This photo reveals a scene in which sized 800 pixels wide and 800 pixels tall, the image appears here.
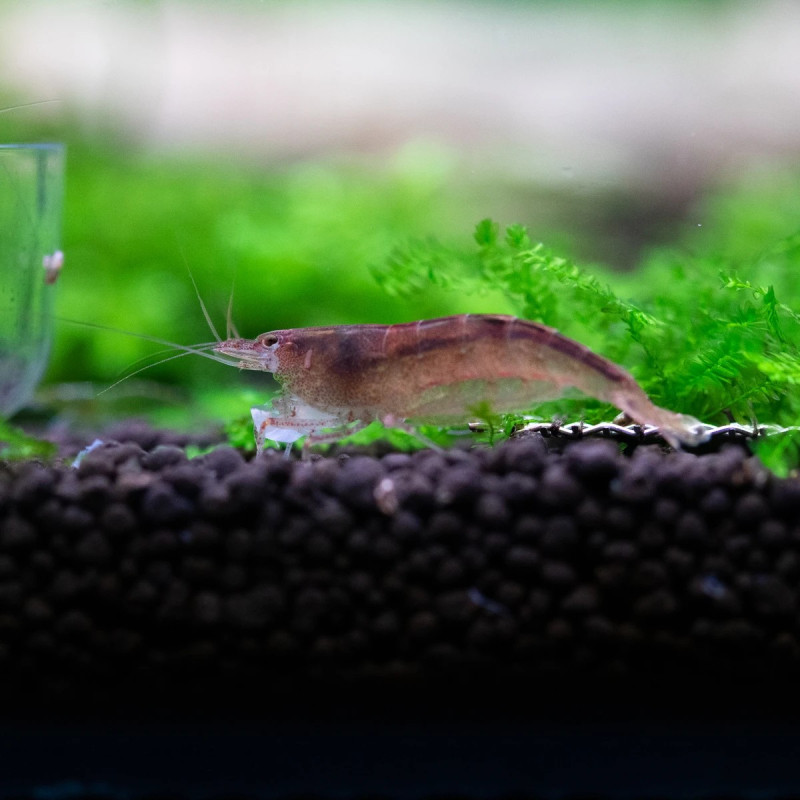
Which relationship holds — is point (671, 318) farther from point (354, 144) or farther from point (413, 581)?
point (354, 144)

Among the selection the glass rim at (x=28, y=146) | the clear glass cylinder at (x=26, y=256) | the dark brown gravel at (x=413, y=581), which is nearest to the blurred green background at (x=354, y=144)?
the clear glass cylinder at (x=26, y=256)

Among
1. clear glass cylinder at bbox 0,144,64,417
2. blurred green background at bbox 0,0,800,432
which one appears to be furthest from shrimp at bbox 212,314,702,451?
blurred green background at bbox 0,0,800,432

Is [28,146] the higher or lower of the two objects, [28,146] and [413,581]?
the higher

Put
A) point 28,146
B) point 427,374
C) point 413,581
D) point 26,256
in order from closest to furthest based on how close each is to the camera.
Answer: point 413,581, point 427,374, point 28,146, point 26,256

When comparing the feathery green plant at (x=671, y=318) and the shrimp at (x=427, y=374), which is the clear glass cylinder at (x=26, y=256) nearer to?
the shrimp at (x=427, y=374)

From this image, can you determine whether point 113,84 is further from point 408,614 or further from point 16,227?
point 408,614

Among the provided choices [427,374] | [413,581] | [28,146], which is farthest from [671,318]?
[28,146]

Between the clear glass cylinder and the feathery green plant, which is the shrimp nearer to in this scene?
the feathery green plant
